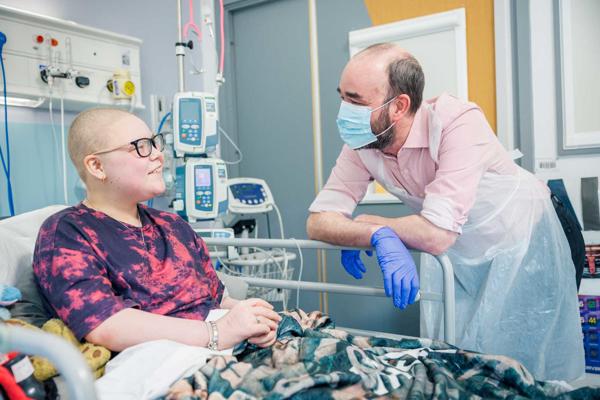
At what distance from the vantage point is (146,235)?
1.41m

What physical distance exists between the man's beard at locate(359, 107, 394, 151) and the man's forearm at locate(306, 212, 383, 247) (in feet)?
0.95

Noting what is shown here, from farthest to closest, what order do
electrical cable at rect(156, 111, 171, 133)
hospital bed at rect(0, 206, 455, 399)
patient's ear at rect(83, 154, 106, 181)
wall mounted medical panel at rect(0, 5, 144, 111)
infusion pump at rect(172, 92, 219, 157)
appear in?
electrical cable at rect(156, 111, 171, 133) < infusion pump at rect(172, 92, 219, 157) < wall mounted medical panel at rect(0, 5, 144, 111) < patient's ear at rect(83, 154, 106, 181) < hospital bed at rect(0, 206, 455, 399)

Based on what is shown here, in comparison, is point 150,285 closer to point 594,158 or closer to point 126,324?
point 126,324

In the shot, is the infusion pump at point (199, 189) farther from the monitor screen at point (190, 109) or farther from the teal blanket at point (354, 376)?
the teal blanket at point (354, 376)

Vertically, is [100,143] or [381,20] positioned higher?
[381,20]

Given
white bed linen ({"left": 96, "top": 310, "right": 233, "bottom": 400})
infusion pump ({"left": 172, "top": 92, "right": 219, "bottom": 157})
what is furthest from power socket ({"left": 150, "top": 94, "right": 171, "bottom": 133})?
white bed linen ({"left": 96, "top": 310, "right": 233, "bottom": 400})

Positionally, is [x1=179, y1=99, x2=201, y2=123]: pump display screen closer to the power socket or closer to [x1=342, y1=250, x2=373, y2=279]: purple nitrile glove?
the power socket

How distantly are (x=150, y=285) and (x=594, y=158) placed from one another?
2256 millimetres

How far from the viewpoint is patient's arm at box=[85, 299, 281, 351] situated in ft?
3.63

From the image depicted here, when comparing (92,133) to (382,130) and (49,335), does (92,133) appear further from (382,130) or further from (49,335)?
(382,130)

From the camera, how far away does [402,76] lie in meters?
1.71

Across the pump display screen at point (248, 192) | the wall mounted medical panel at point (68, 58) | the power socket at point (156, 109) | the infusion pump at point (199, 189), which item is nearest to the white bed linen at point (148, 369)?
the infusion pump at point (199, 189)

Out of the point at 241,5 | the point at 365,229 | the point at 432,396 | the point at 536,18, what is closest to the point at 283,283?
the point at 365,229

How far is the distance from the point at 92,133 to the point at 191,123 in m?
1.20
